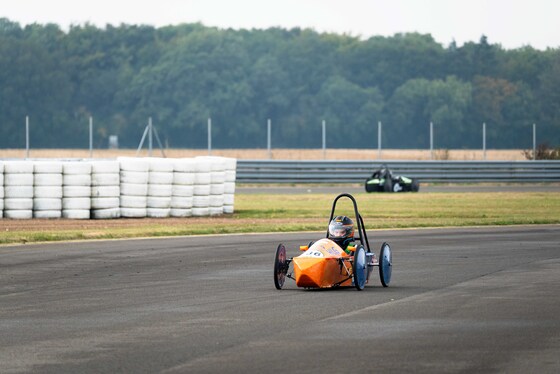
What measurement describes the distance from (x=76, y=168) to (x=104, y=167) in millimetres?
650

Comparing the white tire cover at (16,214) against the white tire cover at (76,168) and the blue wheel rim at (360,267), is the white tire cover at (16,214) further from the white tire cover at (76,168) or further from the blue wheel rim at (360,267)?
the blue wheel rim at (360,267)

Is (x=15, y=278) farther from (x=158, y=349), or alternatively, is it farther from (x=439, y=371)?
(x=439, y=371)

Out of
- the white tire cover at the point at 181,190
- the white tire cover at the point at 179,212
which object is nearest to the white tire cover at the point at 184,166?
the white tire cover at the point at 181,190

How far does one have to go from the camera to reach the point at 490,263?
1869cm

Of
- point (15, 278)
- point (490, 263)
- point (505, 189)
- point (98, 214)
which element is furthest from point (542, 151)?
point (15, 278)

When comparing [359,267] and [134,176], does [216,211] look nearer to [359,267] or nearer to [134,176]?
[134,176]

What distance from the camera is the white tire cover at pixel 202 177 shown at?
2864 cm

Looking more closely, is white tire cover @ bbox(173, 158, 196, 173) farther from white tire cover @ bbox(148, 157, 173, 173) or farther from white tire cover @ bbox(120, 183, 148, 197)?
white tire cover @ bbox(120, 183, 148, 197)

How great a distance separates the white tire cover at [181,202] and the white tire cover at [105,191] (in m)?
1.36

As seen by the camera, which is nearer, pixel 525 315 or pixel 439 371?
pixel 439 371

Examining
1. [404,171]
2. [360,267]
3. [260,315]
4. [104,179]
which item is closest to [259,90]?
[404,171]

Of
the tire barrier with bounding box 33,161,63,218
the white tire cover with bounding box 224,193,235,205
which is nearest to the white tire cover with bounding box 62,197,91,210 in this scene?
the tire barrier with bounding box 33,161,63,218

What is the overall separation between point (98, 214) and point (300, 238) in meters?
6.05

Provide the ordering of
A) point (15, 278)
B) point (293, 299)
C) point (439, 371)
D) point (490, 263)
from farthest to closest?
point (490, 263) < point (15, 278) < point (293, 299) < point (439, 371)
